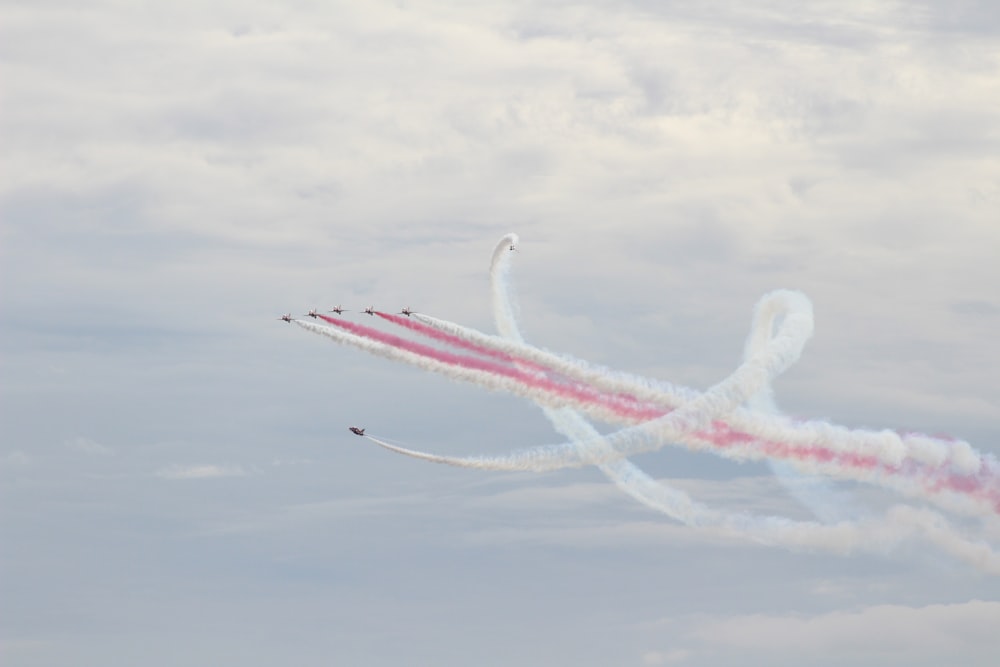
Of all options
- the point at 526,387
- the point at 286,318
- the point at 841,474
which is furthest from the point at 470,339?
the point at 841,474

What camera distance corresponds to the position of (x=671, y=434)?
588ft

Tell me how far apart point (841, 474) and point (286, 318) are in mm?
53715

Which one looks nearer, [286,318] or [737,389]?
[737,389]

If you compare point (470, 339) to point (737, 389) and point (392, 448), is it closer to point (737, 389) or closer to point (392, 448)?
point (392, 448)

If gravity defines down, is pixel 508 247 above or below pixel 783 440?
above

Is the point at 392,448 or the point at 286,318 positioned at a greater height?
the point at 286,318

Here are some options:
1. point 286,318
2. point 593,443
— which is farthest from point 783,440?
point 286,318

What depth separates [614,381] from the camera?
602 ft

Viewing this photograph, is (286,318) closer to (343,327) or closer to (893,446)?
(343,327)

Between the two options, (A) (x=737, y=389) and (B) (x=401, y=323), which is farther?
(B) (x=401, y=323)

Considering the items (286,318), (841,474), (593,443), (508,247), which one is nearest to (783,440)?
(841,474)

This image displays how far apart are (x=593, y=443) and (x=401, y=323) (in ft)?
69.9

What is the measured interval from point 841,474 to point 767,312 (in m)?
18.4

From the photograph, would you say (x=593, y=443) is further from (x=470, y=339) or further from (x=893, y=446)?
(x=893, y=446)
